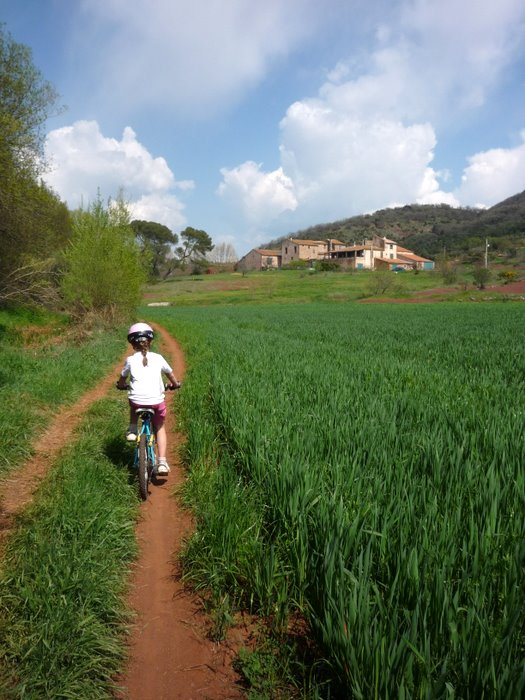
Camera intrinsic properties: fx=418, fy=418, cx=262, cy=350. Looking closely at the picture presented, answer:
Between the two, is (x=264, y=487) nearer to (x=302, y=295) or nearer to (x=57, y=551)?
(x=57, y=551)

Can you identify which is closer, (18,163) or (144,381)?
(144,381)

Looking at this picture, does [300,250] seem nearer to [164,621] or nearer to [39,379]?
[39,379]

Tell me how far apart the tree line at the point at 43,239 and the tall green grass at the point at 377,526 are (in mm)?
11805

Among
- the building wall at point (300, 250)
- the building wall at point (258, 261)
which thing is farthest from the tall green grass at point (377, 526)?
the building wall at point (300, 250)

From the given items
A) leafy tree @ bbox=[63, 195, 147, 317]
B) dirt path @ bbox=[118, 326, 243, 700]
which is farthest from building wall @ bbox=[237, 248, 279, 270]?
dirt path @ bbox=[118, 326, 243, 700]

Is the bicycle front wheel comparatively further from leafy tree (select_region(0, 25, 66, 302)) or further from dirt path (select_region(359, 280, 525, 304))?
dirt path (select_region(359, 280, 525, 304))

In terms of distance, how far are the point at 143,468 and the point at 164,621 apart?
2.05 m

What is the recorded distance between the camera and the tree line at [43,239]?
14.2 metres

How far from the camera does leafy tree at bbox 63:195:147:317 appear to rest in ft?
73.1

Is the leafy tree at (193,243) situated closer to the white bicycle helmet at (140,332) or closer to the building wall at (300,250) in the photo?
the building wall at (300,250)

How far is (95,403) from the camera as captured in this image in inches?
354

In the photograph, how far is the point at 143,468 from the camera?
4934 millimetres

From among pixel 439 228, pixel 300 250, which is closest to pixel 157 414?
pixel 300 250

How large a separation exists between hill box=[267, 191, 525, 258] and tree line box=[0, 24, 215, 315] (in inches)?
3516
